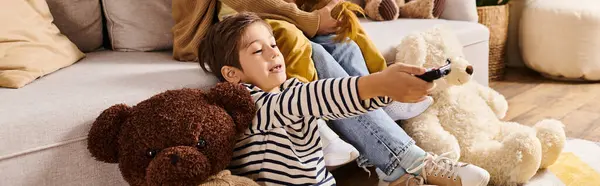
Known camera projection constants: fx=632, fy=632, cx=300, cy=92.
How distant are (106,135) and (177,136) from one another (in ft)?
0.53

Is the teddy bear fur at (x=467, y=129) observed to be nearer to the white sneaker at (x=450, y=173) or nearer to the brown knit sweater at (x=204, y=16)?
the white sneaker at (x=450, y=173)

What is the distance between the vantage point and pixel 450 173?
1.64 meters

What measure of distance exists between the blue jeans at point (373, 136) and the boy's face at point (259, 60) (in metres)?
0.30

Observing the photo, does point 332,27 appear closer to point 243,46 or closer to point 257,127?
point 243,46

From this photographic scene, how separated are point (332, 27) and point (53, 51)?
788 millimetres

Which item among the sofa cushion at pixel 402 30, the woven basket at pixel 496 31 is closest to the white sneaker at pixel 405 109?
the sofa cushion at pixel 402 30

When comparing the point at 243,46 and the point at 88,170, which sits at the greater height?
the point at 243,46

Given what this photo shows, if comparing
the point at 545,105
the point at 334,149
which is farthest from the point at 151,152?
the point at 545,105

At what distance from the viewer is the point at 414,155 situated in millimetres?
1666

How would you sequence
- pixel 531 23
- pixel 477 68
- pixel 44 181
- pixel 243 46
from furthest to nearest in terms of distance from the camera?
pixel 531 23 < pixel 477 68 < pixel 243 46 < pixel 44 181

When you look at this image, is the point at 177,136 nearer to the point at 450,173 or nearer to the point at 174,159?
the point at 174,159

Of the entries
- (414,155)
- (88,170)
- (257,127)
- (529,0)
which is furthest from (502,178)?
(529,0)

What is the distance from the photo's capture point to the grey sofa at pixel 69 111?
4.28 ft

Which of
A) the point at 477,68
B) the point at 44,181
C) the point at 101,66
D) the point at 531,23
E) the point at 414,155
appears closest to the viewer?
the point at 44,181
